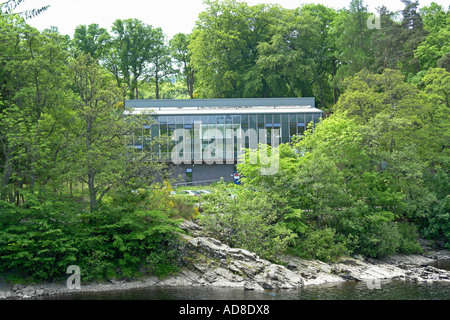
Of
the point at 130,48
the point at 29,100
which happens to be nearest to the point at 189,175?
the point at 29,100

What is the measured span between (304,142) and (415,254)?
40.2 feet

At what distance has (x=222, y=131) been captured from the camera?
52688 mm

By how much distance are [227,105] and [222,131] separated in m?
5.28

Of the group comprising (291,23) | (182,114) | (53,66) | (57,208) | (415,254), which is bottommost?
(415,254)

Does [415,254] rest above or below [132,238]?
below

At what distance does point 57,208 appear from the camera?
27219 mm

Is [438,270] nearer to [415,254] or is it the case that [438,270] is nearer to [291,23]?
[415,254]

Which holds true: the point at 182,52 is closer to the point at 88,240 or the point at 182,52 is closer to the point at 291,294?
the point at 88,240

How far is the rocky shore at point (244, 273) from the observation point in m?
26.4

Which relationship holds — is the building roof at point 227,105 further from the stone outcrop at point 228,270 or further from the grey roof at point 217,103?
the stone outcrop at point 228,270

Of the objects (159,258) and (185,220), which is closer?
(159,258)

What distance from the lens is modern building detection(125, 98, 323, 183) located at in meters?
51.6

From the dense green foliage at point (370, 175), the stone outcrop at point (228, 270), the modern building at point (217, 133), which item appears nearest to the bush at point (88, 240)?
the stone outcrop at point (228, 270)
